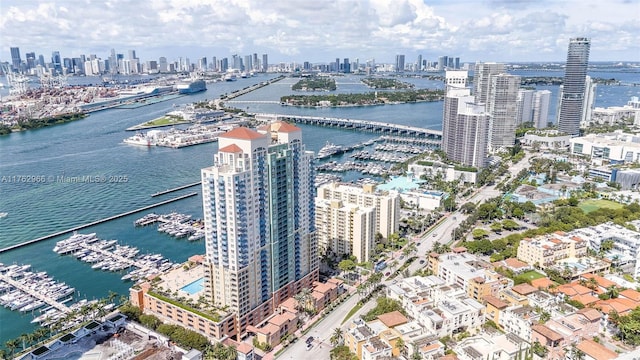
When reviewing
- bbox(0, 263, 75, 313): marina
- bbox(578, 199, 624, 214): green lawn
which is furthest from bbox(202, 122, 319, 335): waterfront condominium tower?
bbox(578, 199, 624, 214): green lawn

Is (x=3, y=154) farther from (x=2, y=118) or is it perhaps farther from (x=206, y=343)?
(x=206, y=343)

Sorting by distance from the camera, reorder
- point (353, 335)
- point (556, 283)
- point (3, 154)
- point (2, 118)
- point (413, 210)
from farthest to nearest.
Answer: point (2, 118) → point (3, 154) → point (413, 210) → point (556, 283) → point (353, 335)

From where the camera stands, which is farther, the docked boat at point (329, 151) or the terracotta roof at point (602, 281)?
the docked boat at point (329, 151)

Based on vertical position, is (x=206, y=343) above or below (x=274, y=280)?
below

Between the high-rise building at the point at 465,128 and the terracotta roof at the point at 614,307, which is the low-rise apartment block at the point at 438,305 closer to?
the terracotta roof at the point at 614,307

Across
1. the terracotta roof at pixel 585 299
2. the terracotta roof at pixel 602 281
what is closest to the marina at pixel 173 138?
the terracotta roof at pixel 602 281

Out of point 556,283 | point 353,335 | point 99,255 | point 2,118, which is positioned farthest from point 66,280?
point 2,118
